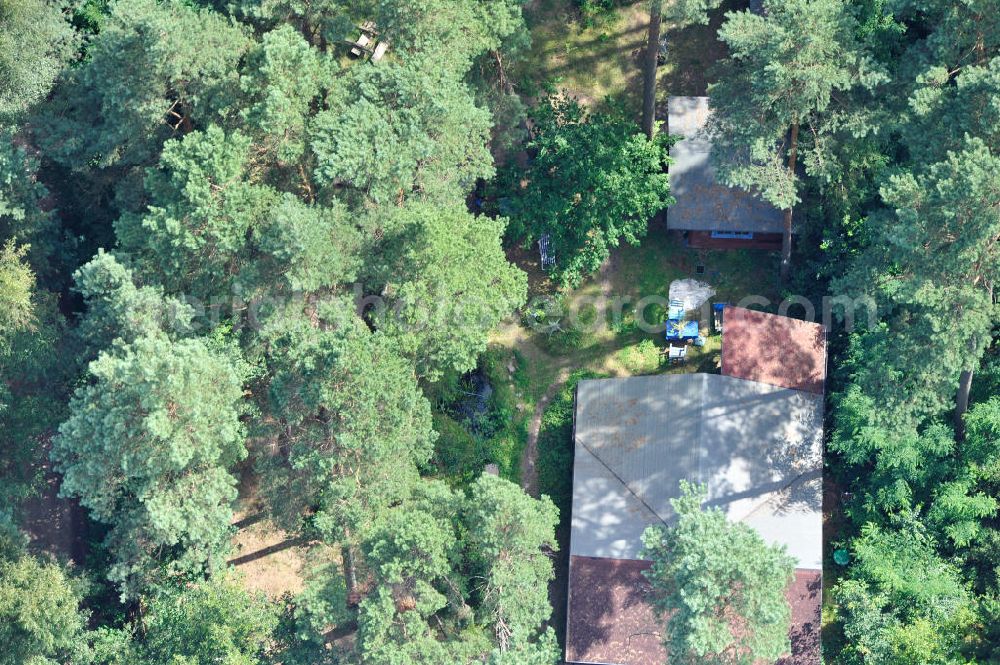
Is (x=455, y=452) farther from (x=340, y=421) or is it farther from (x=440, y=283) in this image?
(x=440, y=283)

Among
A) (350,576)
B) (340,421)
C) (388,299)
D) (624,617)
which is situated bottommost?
(624,617)

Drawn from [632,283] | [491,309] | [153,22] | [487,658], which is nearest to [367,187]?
[491,309]

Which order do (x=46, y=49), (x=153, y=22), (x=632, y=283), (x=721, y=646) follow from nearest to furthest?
1. (x=721, y=646)
2. (x=153, y=22)
3. (x=46, y=49)
4. (x=632, y=283)

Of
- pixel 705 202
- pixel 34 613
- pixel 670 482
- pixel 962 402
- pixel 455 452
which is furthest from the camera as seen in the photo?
pixel 705 202

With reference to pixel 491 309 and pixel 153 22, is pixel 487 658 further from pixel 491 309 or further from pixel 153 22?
pixel 153 22

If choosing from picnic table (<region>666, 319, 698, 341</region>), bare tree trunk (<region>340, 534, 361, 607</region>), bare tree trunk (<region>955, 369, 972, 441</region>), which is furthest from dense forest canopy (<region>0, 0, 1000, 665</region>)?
picnic table (<region>666, 319, 698, 341</region>)

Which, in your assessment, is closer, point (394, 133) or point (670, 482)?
point (394, 133)

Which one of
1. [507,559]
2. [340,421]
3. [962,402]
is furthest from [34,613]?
[962,402]
